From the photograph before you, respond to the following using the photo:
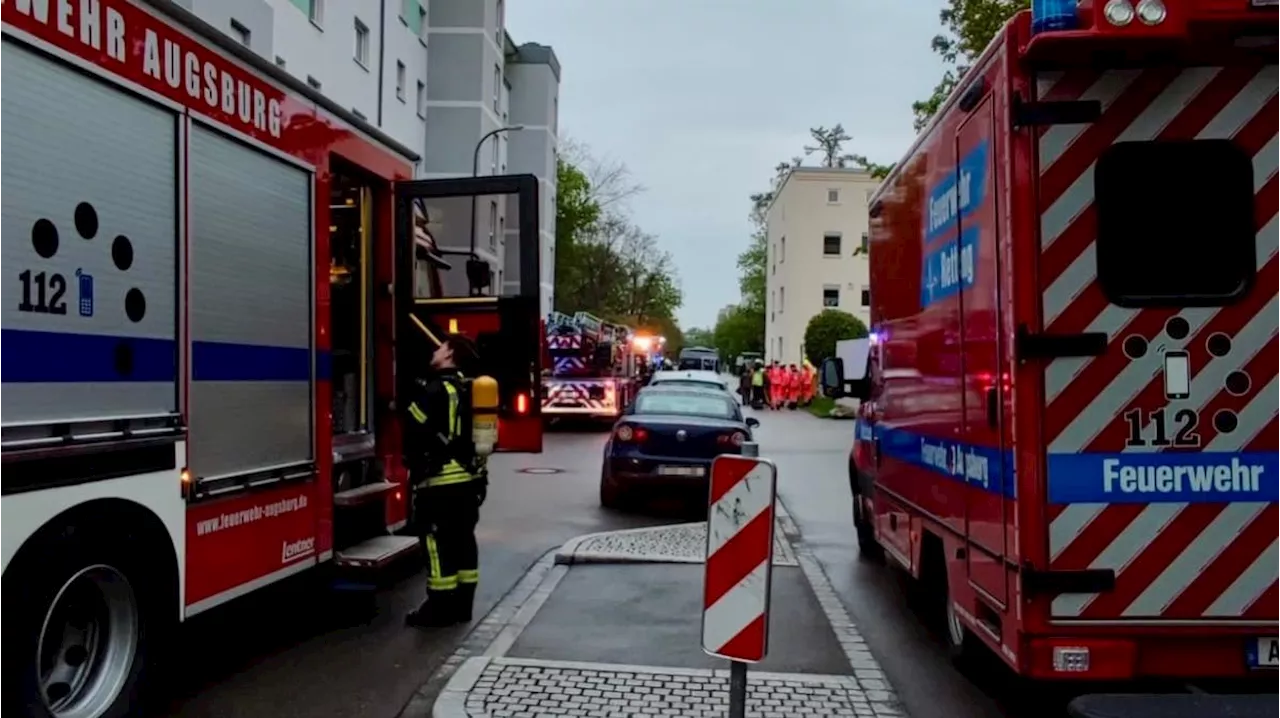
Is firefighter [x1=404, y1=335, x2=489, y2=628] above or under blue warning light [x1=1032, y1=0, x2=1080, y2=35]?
under

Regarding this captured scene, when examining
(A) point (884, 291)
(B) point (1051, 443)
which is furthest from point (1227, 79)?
(A) point (884, 291)

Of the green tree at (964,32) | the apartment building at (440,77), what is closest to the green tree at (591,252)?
the apartment building at (440,77)

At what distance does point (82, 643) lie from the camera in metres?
4.82

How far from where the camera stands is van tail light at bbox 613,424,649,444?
13.4 meters

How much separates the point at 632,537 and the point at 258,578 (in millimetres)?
5341

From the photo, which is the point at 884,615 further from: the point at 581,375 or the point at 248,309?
the point at 581,375

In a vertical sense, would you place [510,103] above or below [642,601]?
above

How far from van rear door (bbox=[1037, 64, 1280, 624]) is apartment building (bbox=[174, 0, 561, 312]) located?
4.13 metres

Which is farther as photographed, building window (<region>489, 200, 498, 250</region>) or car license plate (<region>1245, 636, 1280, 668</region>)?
building window (<region>489, 200, 498, 250</region>)

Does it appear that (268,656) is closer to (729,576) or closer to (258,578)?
(258,578)

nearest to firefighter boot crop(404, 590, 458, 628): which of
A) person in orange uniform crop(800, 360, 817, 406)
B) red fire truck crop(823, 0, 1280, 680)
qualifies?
red fire truck crop(823, 0, 1280, 680)

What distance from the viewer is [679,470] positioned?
1321 cm

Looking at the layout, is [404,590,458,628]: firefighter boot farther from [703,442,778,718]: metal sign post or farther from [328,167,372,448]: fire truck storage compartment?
[703,442,778,718]: metal sign post

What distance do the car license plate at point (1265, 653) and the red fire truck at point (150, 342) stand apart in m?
4.36
